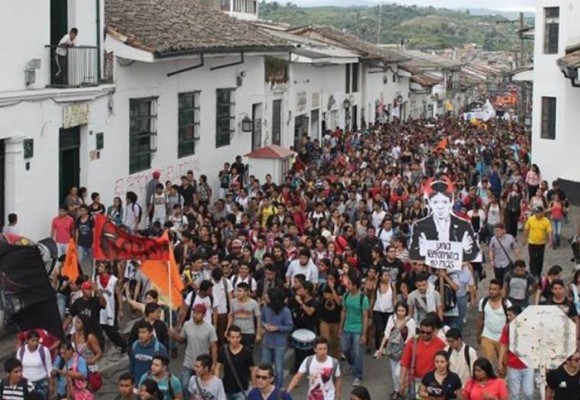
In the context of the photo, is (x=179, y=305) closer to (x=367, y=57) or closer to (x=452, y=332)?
(x=452, y=332)

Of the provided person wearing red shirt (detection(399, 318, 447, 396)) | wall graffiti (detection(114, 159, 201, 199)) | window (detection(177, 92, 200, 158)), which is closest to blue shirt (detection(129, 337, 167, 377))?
person wearing red shirt (detection(399, 318, 447, 396))

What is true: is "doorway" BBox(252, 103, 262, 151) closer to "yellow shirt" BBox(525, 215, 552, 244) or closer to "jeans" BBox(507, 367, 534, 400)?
"yellow shirt" BBox(525, 215, 552, 244)

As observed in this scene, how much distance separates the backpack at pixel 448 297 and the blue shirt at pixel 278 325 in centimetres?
233

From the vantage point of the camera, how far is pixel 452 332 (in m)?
11.0

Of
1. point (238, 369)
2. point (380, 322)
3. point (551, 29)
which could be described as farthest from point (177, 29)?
point (238, 369)

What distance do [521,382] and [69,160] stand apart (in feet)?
38.6

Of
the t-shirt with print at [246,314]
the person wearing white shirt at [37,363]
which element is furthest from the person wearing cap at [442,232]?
the person wearing white shirt at [37,363]

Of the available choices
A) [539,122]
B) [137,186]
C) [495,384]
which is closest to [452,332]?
[495,384]

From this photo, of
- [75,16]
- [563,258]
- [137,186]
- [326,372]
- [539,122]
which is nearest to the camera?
[326,372]

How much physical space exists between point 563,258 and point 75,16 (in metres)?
10.3

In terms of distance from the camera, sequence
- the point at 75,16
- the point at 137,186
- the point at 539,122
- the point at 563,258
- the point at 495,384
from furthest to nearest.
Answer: the point at 539,122
the point at 137,186
the point at 563,258
the point at 75,16
the point at 495,384

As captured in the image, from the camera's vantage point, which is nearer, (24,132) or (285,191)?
(24,132)

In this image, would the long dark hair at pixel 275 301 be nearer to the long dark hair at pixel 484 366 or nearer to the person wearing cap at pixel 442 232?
the person wearing cap at pixel 442 232

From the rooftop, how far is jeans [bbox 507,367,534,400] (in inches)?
495
